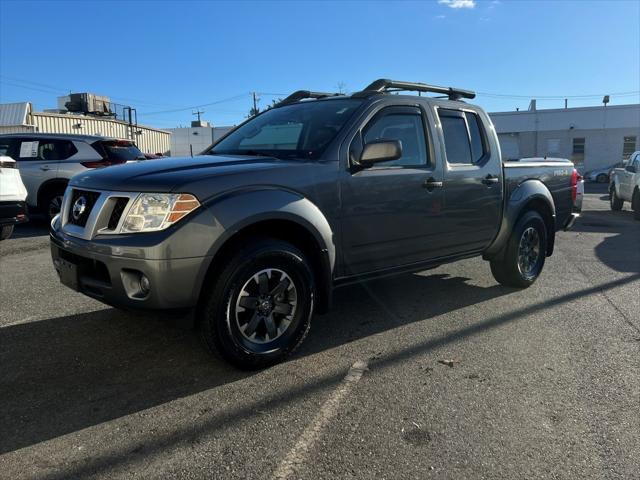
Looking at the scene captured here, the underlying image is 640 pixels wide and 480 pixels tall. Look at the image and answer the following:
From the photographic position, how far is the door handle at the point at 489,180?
507 centimetres

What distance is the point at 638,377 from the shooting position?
3.58 metres

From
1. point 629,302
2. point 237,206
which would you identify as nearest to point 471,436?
point 237,206

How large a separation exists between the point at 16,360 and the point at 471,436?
10.2 ft

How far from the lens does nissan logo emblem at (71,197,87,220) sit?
11.5ft

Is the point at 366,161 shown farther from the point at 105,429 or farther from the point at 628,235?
the point at 628,235

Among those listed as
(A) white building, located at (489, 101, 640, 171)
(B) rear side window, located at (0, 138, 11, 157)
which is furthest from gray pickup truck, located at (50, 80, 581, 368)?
(A) white building, located at (489, 101, 640, 171)

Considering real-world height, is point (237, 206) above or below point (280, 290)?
above

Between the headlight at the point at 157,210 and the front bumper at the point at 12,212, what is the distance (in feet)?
17.8

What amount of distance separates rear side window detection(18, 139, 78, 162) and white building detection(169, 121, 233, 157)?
38.8 m

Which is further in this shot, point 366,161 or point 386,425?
point 366,161

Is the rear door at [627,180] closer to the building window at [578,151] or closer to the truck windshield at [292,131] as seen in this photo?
the truck windshield at [292,131]

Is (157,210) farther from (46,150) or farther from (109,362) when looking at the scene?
(46,150)

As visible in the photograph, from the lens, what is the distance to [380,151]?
3.84 metres

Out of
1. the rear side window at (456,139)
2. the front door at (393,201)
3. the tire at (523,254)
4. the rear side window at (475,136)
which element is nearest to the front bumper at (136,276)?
the front door at (393,201)
